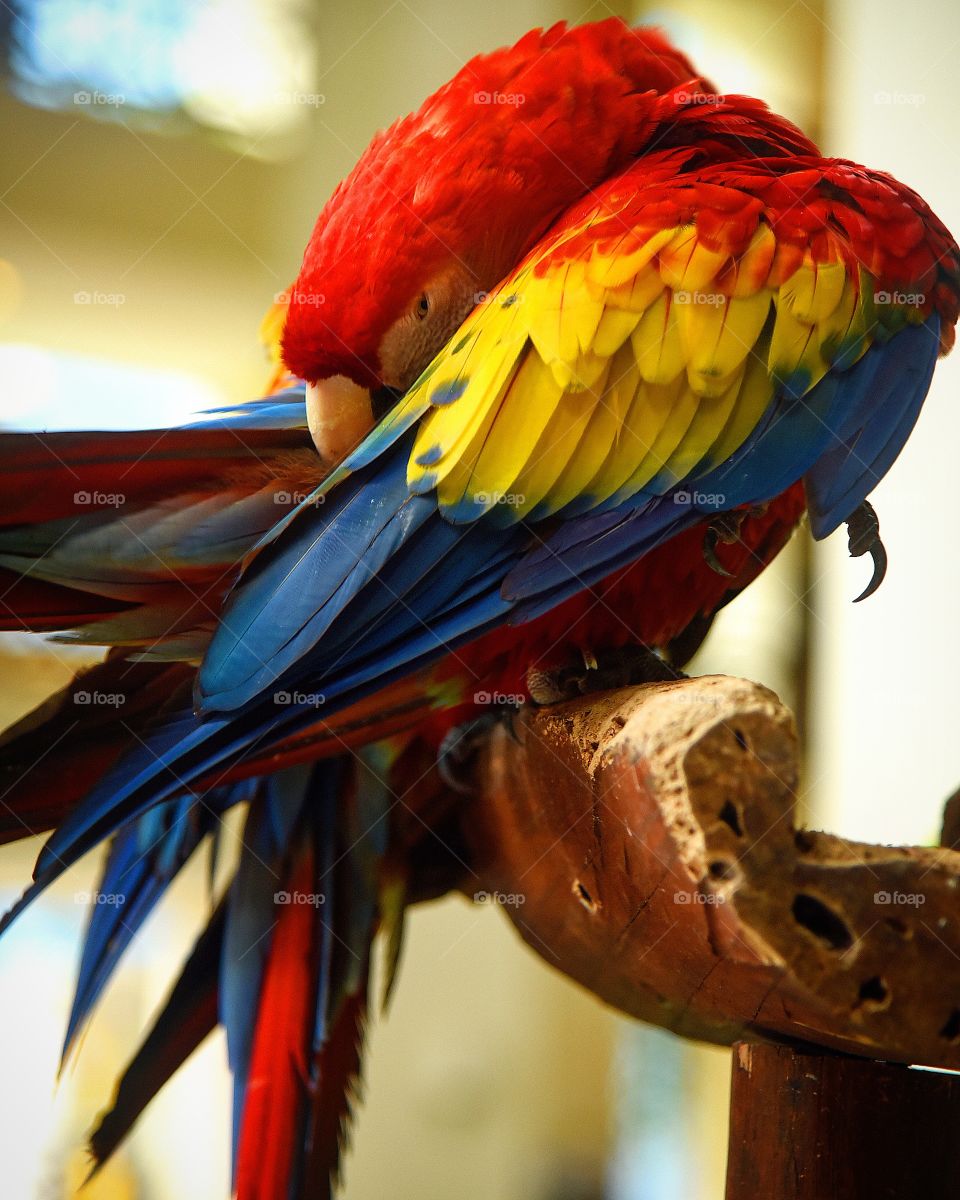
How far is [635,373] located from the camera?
57cm

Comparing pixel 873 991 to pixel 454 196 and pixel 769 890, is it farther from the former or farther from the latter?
pixel 454 196

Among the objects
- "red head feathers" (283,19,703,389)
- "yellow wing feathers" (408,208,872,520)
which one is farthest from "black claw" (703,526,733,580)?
"red head feathers" (283,19,703,389)

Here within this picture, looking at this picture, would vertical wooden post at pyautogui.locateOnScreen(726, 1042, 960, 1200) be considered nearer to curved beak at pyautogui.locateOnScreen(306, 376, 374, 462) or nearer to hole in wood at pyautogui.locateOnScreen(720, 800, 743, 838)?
hole in wood at pyautogui.locateOnScreen(720, 800, 743, 838)

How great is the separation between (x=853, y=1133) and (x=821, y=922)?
0.15m

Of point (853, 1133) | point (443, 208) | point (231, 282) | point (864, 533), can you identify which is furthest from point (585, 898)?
point (231, 282)

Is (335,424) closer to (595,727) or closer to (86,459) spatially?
(86,459)

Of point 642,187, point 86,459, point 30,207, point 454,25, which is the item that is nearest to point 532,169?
point 642,187

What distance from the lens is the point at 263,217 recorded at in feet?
3.64

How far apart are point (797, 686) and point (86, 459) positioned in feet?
2.76

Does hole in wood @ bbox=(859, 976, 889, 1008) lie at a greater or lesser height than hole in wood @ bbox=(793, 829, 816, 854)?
lesser

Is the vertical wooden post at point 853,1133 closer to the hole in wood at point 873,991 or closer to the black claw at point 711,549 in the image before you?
the hole in wood at point 873,991

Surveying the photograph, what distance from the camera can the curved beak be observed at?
2.08 feet

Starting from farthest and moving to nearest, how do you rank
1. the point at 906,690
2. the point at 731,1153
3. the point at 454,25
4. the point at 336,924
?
the point at 454,25, the point at 906,690, the point at 336,924, the point at 731,1153

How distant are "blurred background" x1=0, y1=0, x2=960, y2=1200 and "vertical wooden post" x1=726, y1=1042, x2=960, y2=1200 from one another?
16.3 inches
